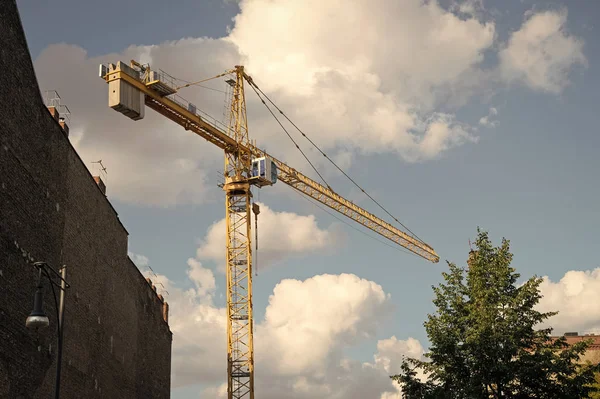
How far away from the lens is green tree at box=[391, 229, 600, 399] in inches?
1242

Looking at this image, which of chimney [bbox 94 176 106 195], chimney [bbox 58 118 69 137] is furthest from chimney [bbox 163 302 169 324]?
chimney [bbox 58 118 69 137]

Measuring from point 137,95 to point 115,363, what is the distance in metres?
23.5

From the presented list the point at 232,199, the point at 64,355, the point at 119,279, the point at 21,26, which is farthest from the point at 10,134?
the point at 232,199

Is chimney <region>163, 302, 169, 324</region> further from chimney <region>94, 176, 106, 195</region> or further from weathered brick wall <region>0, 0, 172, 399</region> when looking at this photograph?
chimney <region>94, 176, 106, 195</region>

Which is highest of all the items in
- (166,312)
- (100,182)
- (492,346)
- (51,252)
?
(100,182)

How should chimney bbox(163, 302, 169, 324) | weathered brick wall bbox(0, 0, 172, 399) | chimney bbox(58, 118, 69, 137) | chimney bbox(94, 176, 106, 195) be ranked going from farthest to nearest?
chimney bbox(163, 302, 169, 324)
chimney bbox(94, 176, 106, 195)
chimney bbox(58, 118, 69, 137)
weathered brick wall bbox(0, 0, 172, 399)

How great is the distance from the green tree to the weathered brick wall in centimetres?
1687

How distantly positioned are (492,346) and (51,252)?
2051 cm

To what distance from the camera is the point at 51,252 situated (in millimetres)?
34062

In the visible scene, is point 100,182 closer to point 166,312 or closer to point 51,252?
point 51,252

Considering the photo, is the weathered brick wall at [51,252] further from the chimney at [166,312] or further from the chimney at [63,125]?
the chimney at [166,312]

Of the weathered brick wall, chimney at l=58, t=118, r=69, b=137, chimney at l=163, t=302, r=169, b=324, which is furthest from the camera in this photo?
chimney at l=163, t=302, r=169, b=324

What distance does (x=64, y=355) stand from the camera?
3562 centimetres

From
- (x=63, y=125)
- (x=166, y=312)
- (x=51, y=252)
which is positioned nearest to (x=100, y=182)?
(x=63, y=125)
